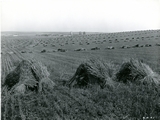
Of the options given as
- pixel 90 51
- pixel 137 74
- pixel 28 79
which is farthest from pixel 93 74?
pixel 90 51

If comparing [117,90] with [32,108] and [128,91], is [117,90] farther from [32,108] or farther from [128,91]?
[32,108]

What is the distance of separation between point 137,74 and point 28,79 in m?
4.78

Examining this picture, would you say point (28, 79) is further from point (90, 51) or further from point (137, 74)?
point (90, 51)

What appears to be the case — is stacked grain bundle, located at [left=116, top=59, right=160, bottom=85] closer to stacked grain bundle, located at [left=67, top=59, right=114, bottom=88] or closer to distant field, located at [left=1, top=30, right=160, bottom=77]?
stacked grain bundle, located at [left=67, top=59, right=114, bottom=88]

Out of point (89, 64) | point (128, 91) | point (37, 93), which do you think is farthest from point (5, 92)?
point (128, 91)

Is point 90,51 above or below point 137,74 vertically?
below

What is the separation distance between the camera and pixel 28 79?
9172 millimetres

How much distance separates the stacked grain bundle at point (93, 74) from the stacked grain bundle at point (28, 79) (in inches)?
48.3

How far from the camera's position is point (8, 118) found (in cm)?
646

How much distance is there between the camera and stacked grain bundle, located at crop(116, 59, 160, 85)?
8.76 m

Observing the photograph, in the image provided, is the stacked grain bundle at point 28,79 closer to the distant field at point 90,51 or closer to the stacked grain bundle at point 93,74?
the stacked grain bundle at point 93,74

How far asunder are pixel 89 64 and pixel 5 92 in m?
3.86

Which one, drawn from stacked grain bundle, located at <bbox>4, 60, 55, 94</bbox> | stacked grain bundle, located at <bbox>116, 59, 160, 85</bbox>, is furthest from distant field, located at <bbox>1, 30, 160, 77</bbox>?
stacked grain bundle, located at <bbox>4, 60, 55, 94</bbox>

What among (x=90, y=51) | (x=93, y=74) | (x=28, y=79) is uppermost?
(x=93, y=74)
